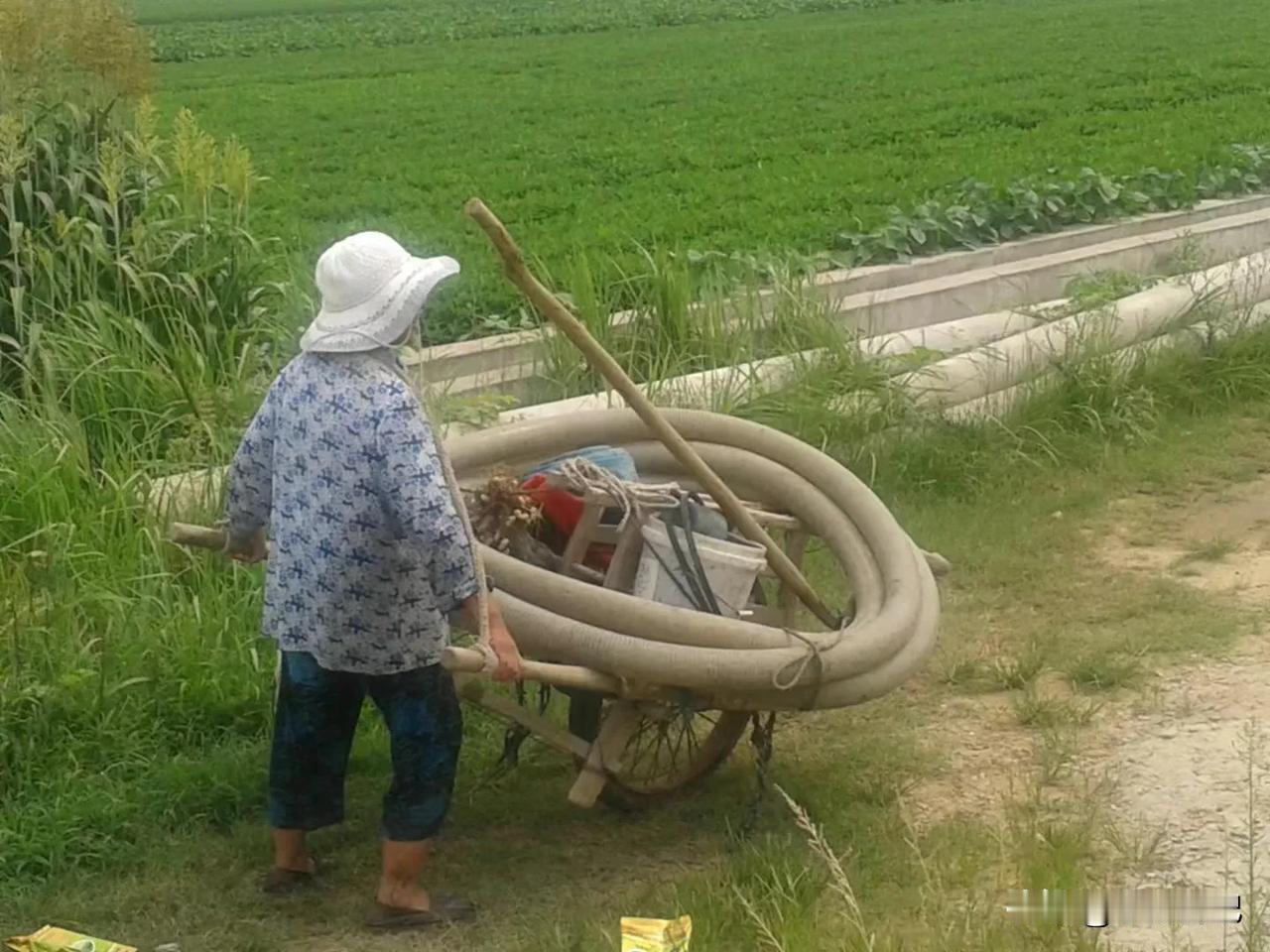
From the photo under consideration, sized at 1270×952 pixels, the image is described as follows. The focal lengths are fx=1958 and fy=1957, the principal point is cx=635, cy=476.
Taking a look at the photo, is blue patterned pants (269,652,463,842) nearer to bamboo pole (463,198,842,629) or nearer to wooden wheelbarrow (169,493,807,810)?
wooden wheelbarrow (169,493,807,810)

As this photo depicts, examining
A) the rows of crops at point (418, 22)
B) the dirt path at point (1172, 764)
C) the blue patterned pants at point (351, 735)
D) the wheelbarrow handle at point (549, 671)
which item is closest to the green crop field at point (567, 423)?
the dirt path at point (1172, 764)

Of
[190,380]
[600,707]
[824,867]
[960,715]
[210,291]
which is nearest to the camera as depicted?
[824,867]

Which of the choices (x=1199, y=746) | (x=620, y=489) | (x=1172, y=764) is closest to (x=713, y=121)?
(x=1199, y=746)

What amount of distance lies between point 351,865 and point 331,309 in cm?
136

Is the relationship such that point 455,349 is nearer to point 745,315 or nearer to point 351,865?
point 745,315

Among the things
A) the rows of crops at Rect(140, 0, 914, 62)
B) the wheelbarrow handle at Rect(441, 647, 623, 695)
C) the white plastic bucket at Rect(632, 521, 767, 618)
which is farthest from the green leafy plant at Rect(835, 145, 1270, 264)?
the rows of crops at Rect(140, 0, 914, 62)

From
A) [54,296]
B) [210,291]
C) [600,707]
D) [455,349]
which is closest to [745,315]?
[455,349]

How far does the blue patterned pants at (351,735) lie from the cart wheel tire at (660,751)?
53 cm

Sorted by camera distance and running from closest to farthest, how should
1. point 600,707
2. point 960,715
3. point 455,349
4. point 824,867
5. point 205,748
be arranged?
point 824,867
point 600,707
point 205,748
point 960,715
point 455,349

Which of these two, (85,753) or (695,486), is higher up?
(695,486)

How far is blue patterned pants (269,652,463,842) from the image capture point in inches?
163

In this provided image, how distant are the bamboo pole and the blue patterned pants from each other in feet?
2.51

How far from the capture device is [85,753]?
491cm

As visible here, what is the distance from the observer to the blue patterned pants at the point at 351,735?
13.6 ft
